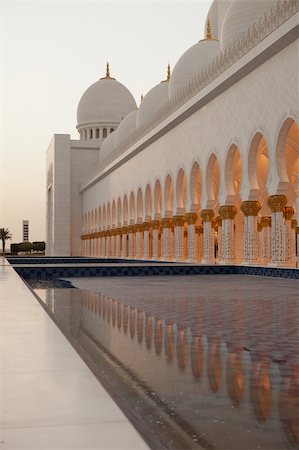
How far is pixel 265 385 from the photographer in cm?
238

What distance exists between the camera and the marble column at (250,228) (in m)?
12.1

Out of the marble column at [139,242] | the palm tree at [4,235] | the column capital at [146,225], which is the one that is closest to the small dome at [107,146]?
the marble column at [139,242]

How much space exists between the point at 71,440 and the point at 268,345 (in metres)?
2.09

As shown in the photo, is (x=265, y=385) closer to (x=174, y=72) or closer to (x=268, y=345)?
(x=268, y=345)

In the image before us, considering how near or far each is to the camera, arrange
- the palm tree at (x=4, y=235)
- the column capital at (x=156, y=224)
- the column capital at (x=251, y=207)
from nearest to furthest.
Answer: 1. the column capital at (x=251, y=207)
2. the column capital at (x=156, y=224)
3. the palm tree at (x=4, y=235)

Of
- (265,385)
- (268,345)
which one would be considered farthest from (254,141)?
(265,385)

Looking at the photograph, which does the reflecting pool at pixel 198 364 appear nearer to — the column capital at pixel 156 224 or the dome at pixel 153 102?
the column capital at pixel 156 224

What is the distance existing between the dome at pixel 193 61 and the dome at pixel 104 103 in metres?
14.8

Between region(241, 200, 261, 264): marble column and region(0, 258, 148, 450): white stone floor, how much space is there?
9519 mm

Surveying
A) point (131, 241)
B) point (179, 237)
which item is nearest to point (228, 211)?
point (179, 237)

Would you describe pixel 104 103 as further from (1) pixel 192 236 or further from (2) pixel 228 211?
(2) pixel 228 211

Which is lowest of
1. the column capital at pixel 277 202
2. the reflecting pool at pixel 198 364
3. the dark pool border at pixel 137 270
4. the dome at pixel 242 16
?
the reflecting pool at pixel 198 364

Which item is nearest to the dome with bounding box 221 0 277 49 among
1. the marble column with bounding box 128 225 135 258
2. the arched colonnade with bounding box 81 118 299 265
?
the arched colonnade with bounding box 81 118 299 265

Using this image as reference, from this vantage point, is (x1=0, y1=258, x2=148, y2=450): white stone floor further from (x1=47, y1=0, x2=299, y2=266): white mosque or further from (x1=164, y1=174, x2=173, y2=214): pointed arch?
(x1=164, y1=174, x2=173, y2=214): pointed arch
